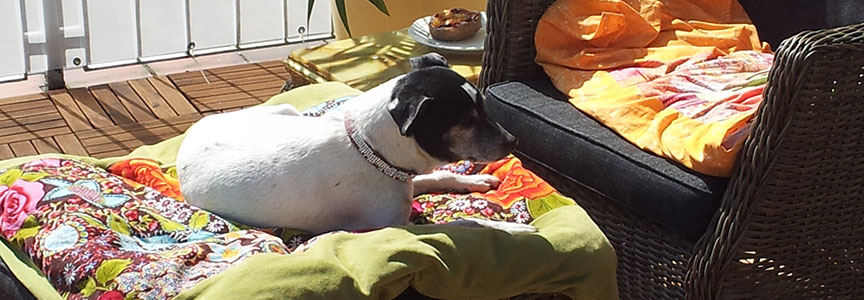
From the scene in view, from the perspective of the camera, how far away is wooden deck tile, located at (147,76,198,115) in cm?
355

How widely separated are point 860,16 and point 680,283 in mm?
900

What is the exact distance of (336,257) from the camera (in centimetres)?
167

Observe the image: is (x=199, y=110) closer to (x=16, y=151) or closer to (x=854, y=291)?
(x=16, y=151)

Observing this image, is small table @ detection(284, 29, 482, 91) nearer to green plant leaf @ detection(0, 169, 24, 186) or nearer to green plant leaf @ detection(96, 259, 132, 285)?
green plant leaf @ detection(0, 169, 24, 186)

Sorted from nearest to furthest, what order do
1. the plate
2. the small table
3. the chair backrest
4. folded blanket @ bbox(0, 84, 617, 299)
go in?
1. folded blanket @ bbox(0, 84, 617, 299)
2. the chair backrest
3. the small table
4. the plate

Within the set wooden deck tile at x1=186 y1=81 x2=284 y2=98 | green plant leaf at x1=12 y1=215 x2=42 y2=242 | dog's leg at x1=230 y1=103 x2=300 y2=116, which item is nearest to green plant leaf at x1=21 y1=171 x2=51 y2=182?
green plant leaf at x1=12 y1=215 x2=42 y2=242

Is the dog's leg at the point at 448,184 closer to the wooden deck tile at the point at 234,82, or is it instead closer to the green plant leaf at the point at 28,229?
the green plant leaf at the point at 28,229

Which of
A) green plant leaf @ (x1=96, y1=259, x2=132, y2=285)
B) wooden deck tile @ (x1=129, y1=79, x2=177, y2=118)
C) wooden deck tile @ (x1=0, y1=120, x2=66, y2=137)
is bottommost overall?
wooden deck tile @ (x1=0, y1=120, x2=66, y2=137)

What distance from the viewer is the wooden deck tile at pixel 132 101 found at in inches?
137

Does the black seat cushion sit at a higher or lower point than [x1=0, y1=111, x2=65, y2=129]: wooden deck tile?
higher

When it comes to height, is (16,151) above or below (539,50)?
below

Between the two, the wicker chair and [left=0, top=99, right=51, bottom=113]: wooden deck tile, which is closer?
the wicker chair

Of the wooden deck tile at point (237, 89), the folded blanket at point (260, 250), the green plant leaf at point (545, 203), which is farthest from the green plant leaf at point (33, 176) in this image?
the wooden deck tile at point (237, 89)

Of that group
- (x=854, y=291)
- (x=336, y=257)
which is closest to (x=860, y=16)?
(x=854, y=291)
